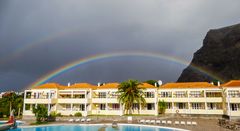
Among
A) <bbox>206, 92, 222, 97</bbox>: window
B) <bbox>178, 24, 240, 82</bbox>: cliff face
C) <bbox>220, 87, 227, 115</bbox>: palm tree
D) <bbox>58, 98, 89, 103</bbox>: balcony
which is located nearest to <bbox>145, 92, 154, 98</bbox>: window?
<bbox>206, 92, 222, 97</bbox>: window

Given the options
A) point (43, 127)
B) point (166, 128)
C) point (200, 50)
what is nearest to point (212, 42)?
point (200, 50)

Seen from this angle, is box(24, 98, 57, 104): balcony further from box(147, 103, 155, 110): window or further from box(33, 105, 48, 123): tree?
box(147, 103, 155, 110): window

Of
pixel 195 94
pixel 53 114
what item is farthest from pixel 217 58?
pixel 53 114

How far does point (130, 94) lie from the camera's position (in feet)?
150

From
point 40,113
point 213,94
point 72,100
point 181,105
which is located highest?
point 213,94

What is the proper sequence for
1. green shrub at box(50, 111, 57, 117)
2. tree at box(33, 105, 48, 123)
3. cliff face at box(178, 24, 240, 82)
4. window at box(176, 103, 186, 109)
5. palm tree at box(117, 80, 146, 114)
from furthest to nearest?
cliff face at box(178, 24, 240, 82) < window at box(176, 103, 186, 109) < palm tree at box(117, 80, 146, 114) < green shrub at box(50, 111, 57, 117) < tree at box(33, 105, 48, 123)

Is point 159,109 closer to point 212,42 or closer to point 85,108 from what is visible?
point 85,108

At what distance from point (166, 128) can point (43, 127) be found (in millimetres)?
21719

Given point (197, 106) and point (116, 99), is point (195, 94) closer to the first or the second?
point (197, 106)

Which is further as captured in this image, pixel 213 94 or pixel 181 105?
pixel 181 105

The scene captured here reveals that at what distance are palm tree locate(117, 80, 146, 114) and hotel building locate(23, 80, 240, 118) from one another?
271cm

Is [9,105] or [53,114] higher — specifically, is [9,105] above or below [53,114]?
above

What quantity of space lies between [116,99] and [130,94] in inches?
220

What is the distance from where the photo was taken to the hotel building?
4691 cm
